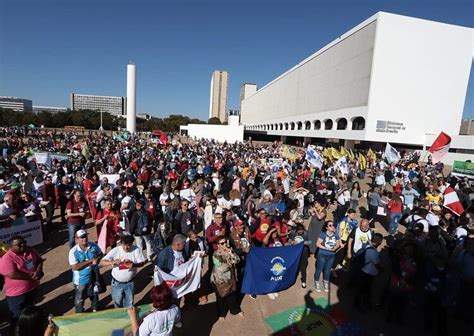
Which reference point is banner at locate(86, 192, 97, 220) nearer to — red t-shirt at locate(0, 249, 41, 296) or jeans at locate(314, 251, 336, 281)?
red t-shirt at locate(0, 249, 41, 296)

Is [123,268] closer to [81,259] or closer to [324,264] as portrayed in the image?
[81,259]

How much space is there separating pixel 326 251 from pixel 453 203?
616cm

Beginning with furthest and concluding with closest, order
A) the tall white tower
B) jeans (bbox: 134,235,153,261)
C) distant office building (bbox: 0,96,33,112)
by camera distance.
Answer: distant office building (bbox: 0,96,33,112), the tall white tower, jeans (bbox: 134,235,153,261)

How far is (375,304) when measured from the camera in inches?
217

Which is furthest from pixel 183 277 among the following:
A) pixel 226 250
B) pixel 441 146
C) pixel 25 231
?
pixel 441 146

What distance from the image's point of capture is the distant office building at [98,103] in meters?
185

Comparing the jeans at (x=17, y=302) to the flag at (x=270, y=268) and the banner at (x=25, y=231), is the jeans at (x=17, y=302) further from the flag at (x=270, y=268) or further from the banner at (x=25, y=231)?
the flag at (x=270, y=268)

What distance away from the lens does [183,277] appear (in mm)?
4676

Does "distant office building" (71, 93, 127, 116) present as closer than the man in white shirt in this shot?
No

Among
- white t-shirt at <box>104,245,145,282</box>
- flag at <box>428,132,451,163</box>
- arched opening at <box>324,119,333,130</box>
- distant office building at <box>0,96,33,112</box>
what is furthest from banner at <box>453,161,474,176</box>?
distant office building at <box>0,96,33,112</box>

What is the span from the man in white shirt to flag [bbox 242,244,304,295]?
80.0 inches

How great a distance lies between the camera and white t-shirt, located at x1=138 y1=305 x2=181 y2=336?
3018 millimetres

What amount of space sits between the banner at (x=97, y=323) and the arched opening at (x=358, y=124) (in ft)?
139

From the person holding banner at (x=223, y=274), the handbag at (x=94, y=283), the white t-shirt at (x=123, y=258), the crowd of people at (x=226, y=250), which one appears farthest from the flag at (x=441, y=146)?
the handbag at (x=94, y=283)
